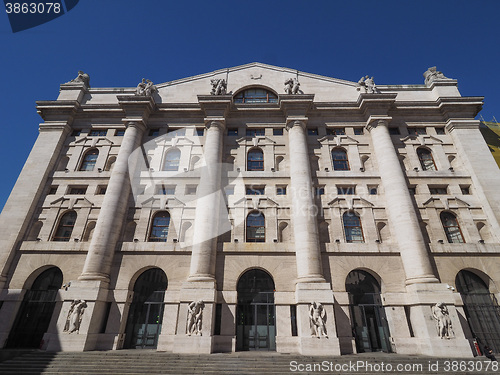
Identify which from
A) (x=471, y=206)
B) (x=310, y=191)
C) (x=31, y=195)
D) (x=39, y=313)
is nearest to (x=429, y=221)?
(x=471, y=206)

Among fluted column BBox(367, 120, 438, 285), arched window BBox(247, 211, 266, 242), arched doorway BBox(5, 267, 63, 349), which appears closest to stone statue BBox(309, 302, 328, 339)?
arched window BBox(247, 211, 266, 242)

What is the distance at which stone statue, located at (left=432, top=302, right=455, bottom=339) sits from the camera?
18.0 m

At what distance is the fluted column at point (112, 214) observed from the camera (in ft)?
68.5

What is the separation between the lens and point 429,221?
23.2 m

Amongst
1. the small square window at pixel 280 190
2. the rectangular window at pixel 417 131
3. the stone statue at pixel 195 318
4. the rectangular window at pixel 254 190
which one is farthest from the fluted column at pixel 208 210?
the rectangular window at pixel 417 131

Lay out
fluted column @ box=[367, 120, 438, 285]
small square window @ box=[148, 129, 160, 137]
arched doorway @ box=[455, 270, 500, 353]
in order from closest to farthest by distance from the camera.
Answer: arched doorway @ box=[455, 270, 500, 353] → fluted column @ box=[367, 120, 438, 285] → small square window @ box=[148, 129, 160, 137]

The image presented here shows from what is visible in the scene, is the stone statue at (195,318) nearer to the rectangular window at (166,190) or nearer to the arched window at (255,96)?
the rectangular window at (166,190)

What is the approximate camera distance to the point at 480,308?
20.3 metres

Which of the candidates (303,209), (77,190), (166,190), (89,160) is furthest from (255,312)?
(89,160)

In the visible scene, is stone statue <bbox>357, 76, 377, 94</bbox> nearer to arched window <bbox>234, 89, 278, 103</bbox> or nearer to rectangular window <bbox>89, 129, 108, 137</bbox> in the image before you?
arched window <bbox>234, 89, 278, 103</bbox>

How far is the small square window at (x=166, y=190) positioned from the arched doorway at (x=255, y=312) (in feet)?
32.7

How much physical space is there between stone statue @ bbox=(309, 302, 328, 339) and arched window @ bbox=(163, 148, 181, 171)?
17208 millimetres

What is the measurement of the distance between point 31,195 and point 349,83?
32925 millimetres

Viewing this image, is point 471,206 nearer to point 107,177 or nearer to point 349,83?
point 349,83
